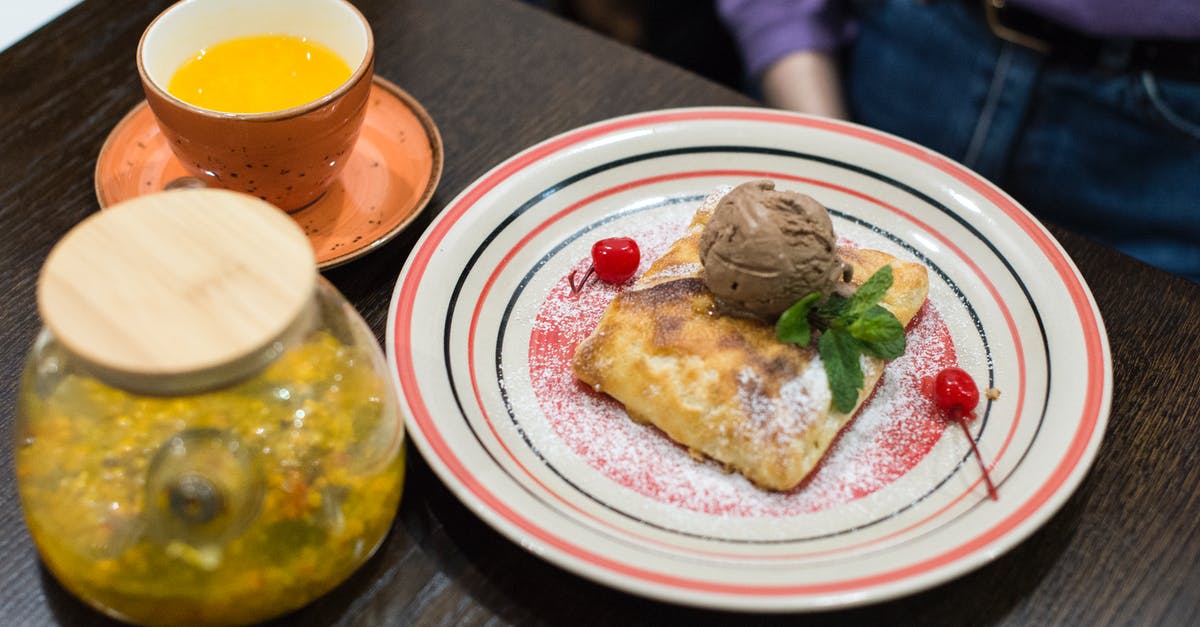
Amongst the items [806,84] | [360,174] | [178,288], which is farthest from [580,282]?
[806,84]

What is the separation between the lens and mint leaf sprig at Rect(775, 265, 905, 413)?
1.06 m

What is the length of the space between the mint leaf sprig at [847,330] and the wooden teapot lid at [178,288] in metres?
0.54

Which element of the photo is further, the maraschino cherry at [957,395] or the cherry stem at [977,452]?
the maraschino cherry at [957,395]

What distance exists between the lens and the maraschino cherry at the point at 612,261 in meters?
1.24

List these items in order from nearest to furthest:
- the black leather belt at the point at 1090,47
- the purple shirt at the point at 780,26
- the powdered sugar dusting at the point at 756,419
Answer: the powdered sugar dusting at the point at 756,419 → the black leather belt at the point at 1090,47 → the purple shirt at the point at 780,26

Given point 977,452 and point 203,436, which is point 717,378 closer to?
point 977,452

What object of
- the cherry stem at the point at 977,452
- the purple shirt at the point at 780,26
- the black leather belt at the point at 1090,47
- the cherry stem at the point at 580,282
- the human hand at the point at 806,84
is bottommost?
the human hand at the point at 806,84

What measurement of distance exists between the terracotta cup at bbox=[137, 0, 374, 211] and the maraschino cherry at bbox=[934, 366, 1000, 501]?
0.77m

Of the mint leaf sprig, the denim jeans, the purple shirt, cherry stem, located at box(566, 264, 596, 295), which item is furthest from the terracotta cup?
the denim jeans

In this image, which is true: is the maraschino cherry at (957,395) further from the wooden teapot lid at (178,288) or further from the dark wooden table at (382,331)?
the wooden teapot lid at (178,288)

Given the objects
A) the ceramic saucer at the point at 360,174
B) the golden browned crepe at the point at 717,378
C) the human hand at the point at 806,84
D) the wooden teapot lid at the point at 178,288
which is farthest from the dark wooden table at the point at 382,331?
the human hand at the point at 806,84

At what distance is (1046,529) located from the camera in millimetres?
1012

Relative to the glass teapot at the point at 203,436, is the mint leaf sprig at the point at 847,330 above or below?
below

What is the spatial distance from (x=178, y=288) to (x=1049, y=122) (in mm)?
1599
